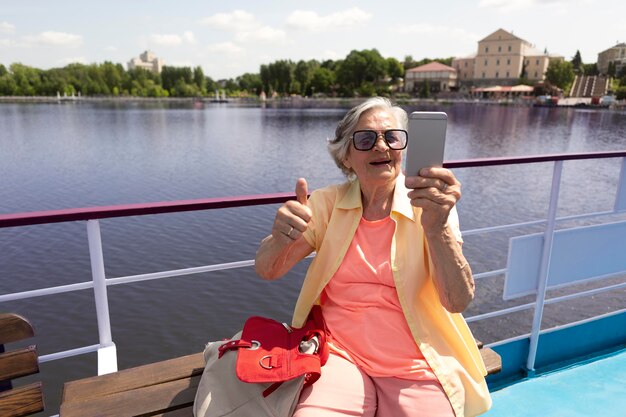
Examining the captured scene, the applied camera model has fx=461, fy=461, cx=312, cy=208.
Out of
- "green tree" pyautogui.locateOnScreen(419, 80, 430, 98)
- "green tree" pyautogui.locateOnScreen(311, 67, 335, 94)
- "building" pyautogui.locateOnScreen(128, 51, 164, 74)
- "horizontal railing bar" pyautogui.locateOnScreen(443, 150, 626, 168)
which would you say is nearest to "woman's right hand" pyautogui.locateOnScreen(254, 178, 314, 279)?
"horizontal railing bar" pyautogui.locateOnScreen(443, 150, 626, 168)

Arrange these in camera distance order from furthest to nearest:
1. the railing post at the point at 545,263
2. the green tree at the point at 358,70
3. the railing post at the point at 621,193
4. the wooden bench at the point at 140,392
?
1. the green tree at the point at 358,70
2. the railing post at the point at 621,193
3. the railing post at the point at 545,263
4. the wooden bench at the point at 140,392

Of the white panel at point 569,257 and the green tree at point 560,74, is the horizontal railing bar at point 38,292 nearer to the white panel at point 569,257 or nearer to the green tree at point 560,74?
the white panel at point 569,257

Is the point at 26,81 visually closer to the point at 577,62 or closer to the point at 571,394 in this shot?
the point at 571,394

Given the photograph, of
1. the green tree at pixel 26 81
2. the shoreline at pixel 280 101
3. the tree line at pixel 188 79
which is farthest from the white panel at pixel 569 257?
the green tree at pixel 26 81

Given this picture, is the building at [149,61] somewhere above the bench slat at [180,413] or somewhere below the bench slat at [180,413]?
above

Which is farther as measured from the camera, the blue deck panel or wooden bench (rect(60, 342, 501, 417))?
the blue deck panel

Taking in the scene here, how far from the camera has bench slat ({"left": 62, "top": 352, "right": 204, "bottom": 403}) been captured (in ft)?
5.02

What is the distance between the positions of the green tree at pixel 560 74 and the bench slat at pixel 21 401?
9944 centimetres

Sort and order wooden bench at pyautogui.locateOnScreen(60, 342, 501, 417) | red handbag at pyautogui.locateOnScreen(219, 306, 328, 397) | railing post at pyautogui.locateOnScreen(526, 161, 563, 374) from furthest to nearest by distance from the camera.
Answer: railing post at pyautogui.locateOnScreen(526, 161, 563, 374), wooden bench at pyautogui.locateOnScreen(60, 342, 501, 417), red handbag at pyautogui.locateOnScreen(219, 306, 328, 397)

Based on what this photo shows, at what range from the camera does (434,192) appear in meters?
1.22

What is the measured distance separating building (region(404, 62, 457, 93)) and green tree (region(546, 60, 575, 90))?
63.7ft

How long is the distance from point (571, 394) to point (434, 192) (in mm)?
1717

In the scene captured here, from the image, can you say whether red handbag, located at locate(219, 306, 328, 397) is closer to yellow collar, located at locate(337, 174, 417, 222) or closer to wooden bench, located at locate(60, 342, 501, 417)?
wooden bench, located at locate(60, 342, 501, 417)

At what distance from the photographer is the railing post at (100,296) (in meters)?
1.59
